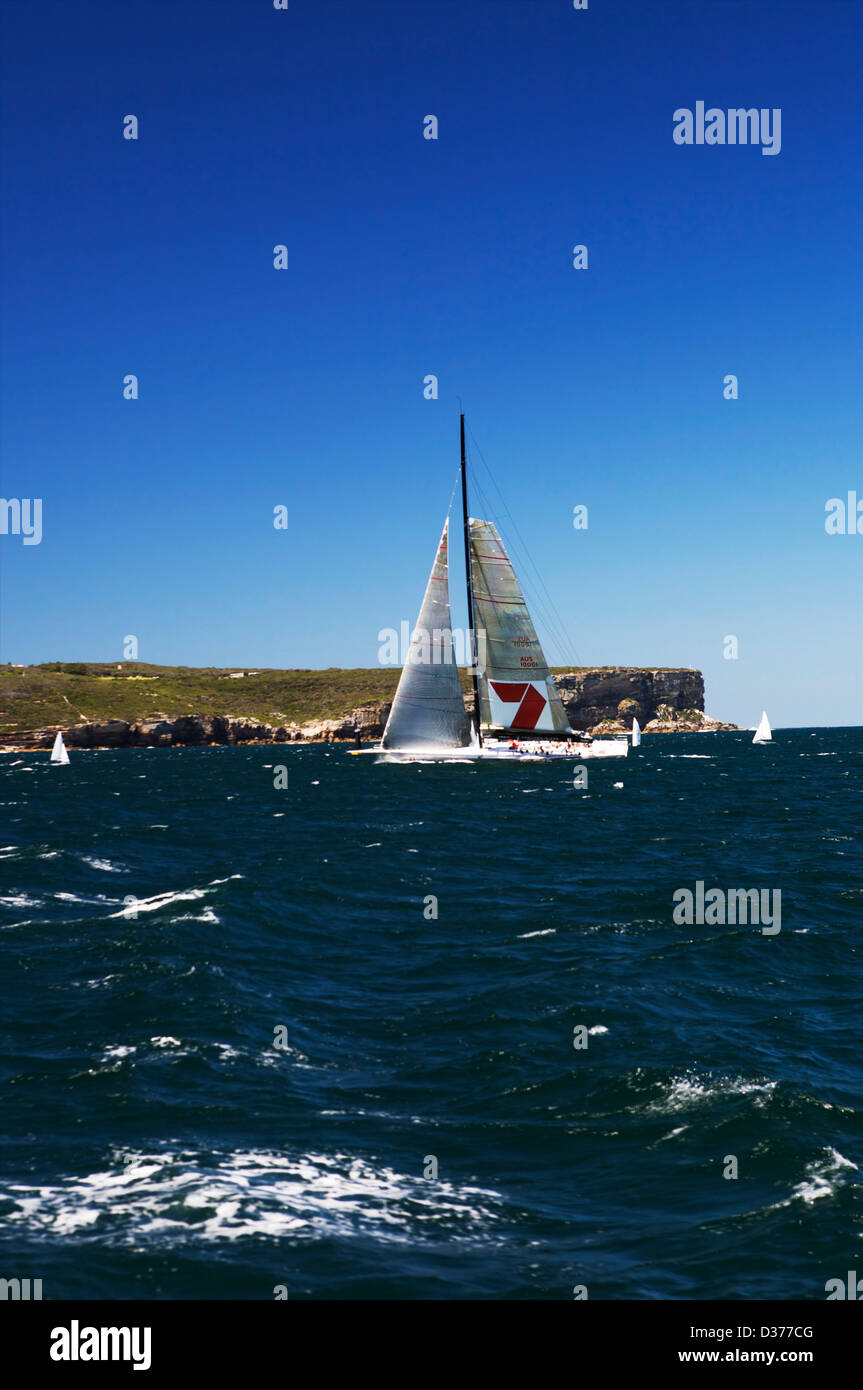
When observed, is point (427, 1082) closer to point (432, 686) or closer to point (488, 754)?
point (432, 686)

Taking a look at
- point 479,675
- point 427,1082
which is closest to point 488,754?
→ point 479,675

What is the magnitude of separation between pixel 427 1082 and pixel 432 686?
68326 millimetres

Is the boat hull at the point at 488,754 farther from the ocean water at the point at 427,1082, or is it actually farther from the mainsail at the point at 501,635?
the ocean water at the point at 427,1082

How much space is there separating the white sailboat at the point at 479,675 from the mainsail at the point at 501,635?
9 cm

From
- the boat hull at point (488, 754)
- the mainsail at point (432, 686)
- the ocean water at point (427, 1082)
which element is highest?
the mainsail at point (432, 686)

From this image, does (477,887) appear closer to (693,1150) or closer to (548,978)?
(548,978)

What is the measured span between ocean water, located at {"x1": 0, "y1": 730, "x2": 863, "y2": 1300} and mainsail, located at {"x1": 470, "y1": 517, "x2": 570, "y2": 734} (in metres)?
54.0

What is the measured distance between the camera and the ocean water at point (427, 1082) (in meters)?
10.9

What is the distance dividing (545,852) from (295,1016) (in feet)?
74.2

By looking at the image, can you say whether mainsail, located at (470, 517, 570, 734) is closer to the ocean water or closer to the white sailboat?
the white sailboat

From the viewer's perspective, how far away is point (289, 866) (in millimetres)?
37625

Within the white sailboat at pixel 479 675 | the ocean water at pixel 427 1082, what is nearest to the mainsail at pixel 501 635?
the white sailboat at pixel 479 675

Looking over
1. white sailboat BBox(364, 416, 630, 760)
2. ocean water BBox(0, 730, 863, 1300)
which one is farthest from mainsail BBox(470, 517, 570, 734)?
ocean water BBox(0, 730, 863, 1300)
